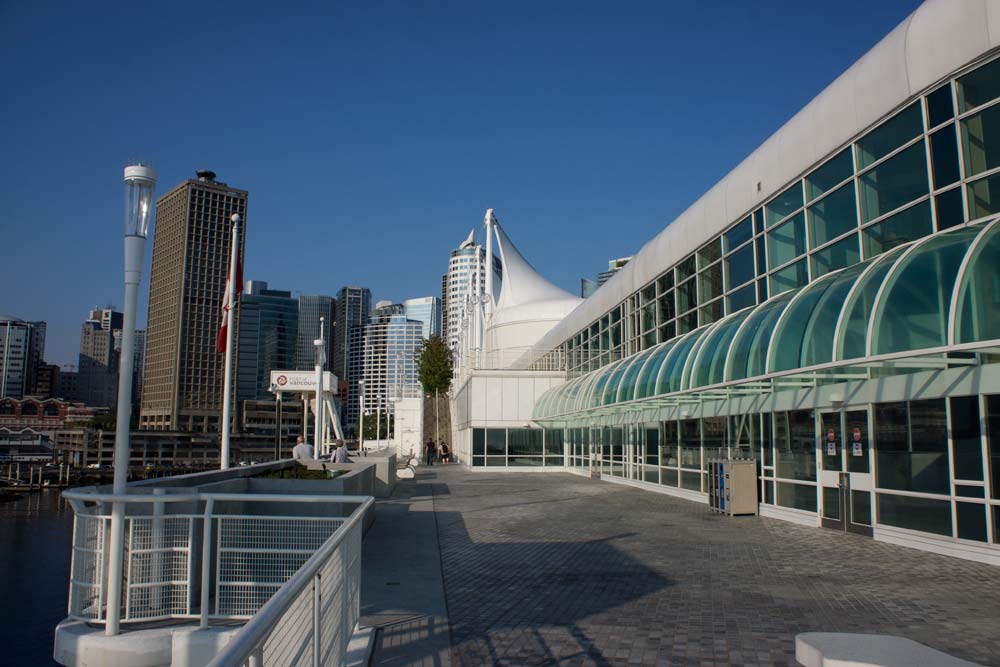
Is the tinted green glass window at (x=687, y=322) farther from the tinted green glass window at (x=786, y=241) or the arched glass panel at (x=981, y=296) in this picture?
the arched glass panel at (x=981, y=296)

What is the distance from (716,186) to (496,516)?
34.0 feet

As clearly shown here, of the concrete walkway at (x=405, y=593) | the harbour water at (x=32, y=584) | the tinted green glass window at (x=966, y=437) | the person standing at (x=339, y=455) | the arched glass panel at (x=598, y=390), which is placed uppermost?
the arched glass panel at (x=598, y=390)

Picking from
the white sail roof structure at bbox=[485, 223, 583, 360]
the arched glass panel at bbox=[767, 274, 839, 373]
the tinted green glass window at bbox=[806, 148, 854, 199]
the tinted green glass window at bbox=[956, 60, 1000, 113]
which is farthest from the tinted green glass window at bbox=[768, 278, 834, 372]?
the white sail roof structure at bbox=[485, 223, 583, 360]

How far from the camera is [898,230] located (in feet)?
41.5

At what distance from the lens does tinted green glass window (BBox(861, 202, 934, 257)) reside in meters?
12.0

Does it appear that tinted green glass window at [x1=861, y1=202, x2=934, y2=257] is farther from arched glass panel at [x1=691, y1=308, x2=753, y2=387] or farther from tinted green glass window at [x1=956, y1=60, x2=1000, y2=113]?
arched glass panel at [x1=691, y1=308, x2=753, y2=387]

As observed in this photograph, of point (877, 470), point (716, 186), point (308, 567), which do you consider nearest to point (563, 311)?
point (716, 186)

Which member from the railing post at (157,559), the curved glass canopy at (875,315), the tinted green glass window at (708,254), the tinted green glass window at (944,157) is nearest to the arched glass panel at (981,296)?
the curved glass canopy at (875,315)

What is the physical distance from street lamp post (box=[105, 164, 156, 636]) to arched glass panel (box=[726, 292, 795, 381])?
9.08 m

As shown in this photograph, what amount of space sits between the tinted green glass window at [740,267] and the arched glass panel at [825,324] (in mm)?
6500

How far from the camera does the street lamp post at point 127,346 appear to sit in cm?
719

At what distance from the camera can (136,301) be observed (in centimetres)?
833

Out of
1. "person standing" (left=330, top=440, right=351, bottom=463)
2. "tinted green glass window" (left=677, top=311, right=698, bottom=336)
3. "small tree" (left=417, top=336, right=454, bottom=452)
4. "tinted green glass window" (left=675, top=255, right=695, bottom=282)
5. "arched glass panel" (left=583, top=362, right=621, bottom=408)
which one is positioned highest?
"small tree" (left=417, top=336, right=454, bottom=452)

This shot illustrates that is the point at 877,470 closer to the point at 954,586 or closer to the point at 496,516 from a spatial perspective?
the point at 954,586
